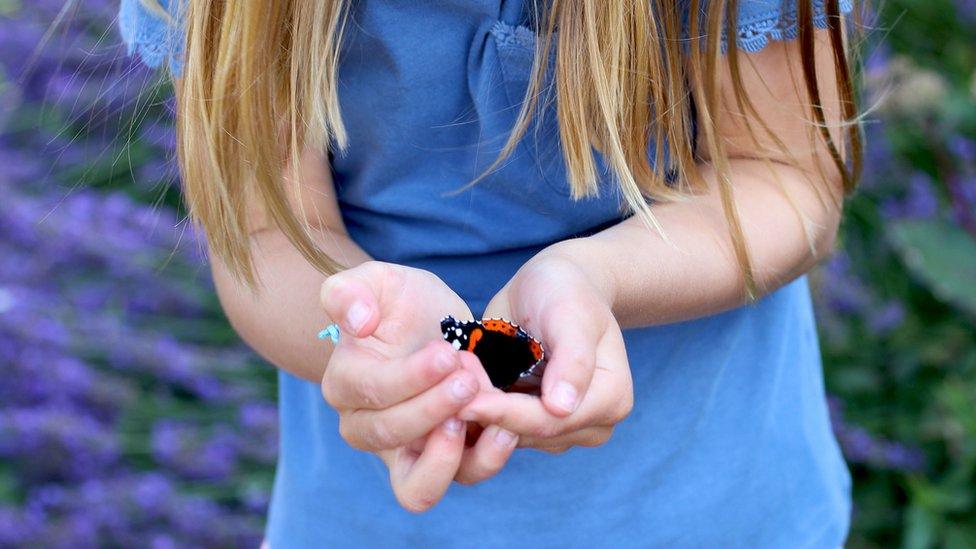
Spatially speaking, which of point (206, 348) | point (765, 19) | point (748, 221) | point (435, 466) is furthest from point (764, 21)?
point (206, 348)

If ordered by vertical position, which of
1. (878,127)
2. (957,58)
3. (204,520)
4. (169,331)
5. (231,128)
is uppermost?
(231,128)

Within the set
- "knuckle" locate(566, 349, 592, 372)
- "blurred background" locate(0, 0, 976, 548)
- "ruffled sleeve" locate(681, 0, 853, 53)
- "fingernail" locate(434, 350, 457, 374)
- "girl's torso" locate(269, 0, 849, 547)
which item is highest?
"ruffled sleeve" locate(681, 0, 853, 53)

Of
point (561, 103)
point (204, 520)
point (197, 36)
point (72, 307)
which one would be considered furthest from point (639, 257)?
point (72, 307)

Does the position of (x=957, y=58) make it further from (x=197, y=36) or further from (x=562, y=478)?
(x=197, y=36)

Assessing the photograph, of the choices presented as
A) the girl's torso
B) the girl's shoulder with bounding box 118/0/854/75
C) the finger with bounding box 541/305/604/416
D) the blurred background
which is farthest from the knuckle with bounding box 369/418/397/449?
the blurred background

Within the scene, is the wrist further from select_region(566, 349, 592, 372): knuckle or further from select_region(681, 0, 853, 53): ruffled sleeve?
select_region(681, 0, 853, 53): ruffled sleeve

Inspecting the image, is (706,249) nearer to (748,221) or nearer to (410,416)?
(748,221)
